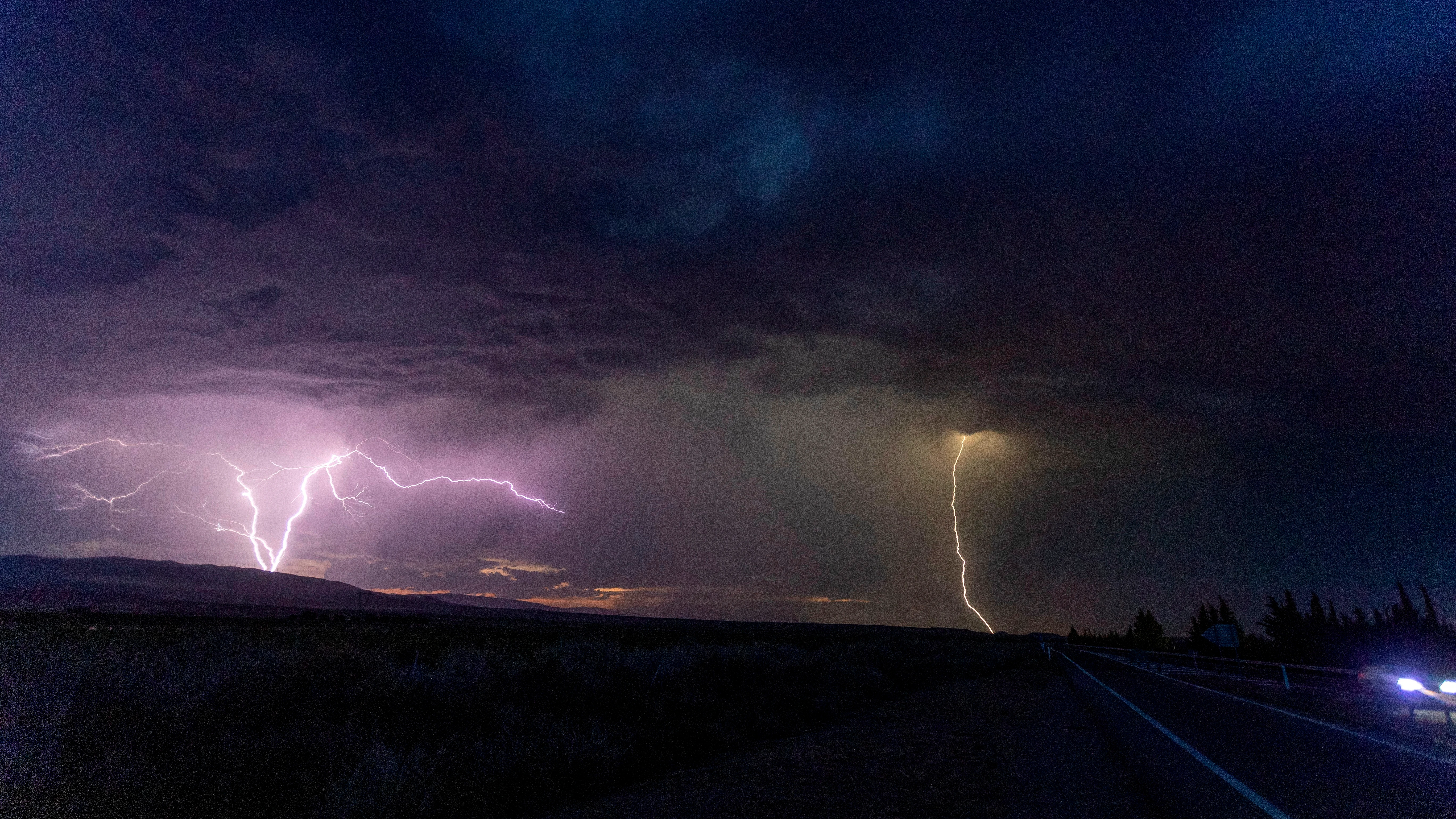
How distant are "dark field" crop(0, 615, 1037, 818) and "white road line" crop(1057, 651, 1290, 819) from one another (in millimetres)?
6773

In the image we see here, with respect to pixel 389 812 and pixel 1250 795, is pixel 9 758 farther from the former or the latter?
pixel 1250 795

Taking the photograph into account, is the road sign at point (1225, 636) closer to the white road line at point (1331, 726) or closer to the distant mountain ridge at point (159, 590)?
the white road line at point (1331, 726)

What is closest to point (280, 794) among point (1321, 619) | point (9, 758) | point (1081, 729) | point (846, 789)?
point (9, 758)

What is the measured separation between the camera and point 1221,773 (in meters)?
9.15

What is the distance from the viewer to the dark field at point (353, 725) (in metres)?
7.14

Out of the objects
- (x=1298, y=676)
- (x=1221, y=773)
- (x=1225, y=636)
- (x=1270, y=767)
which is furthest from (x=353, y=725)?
(x=1225, y=636)

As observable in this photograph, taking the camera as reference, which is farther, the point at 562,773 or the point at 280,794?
the point at 562,773

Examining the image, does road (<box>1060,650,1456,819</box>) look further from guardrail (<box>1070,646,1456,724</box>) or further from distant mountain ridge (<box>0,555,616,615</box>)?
distant mountain ridge (<box>0,555,616,615</box>)

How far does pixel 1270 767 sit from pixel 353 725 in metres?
12.7

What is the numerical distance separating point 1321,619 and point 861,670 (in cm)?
9585

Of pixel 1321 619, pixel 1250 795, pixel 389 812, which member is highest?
pixel 1321 619

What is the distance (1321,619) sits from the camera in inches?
3457

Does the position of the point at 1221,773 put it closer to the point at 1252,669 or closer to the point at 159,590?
the point at 1252,669

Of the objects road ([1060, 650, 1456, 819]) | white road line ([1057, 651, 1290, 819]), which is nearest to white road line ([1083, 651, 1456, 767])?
road ([1060, 650, 1456, 819])
